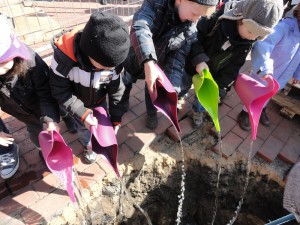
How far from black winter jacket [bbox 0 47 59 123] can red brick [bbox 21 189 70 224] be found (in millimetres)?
615

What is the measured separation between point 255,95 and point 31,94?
153 centimetres

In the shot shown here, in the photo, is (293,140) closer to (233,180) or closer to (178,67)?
(233,180)

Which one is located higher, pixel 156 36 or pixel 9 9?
pixel 156 36

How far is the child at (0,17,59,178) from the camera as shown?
144 cm

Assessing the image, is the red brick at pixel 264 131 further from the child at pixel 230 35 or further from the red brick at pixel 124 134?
the red brick at pixel 124 134

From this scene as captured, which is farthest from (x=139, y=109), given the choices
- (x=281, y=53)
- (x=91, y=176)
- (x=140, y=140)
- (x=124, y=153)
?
(x=281, y=53)

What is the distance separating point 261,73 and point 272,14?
0.53 m

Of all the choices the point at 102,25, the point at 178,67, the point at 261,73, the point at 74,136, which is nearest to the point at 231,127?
the point at 261,73

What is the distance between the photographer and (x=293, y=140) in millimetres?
2719

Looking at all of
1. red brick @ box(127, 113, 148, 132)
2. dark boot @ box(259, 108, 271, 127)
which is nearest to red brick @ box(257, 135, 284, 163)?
dark boot @ box(259, 108, 271, 127)

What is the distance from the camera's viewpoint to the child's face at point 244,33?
1.81 meters

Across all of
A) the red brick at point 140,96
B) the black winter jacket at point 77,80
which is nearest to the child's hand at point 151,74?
the black winter jacket at point 77,80

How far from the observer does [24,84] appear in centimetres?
167

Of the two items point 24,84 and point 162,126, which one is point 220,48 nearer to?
point 162,126
